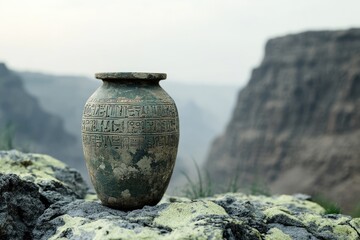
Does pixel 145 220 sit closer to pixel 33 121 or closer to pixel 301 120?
pixel 301 120

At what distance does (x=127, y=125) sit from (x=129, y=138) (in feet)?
0.37

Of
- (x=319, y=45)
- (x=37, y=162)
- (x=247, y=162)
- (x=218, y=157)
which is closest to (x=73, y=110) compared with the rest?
(x=218, y=157)

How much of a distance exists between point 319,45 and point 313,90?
8.84ft

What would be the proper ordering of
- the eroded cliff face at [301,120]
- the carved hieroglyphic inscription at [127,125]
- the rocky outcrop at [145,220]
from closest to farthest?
the rocky outcrop at [145,220] → the carved hieroglyphic inscription at [127,125] → the eroded cliff face at [301,120]

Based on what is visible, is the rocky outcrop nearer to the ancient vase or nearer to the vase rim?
the ancient vase

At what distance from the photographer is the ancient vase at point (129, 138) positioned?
14.2 feet

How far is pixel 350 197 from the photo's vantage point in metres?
22.5

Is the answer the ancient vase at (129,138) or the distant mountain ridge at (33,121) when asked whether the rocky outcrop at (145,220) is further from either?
the distant mountain ridge at (33,121)

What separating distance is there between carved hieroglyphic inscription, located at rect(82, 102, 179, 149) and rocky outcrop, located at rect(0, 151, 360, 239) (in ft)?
1.92

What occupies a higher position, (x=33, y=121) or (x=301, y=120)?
(x=301, y=120)

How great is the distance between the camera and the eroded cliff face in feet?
84.2

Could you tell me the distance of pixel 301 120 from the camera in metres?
29.4

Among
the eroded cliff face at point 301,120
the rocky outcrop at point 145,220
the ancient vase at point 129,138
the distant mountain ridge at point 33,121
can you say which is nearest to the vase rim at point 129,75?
the ancient vase at point 129,138

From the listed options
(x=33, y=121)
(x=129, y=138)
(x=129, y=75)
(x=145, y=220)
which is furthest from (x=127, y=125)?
(x=33, y=121)
